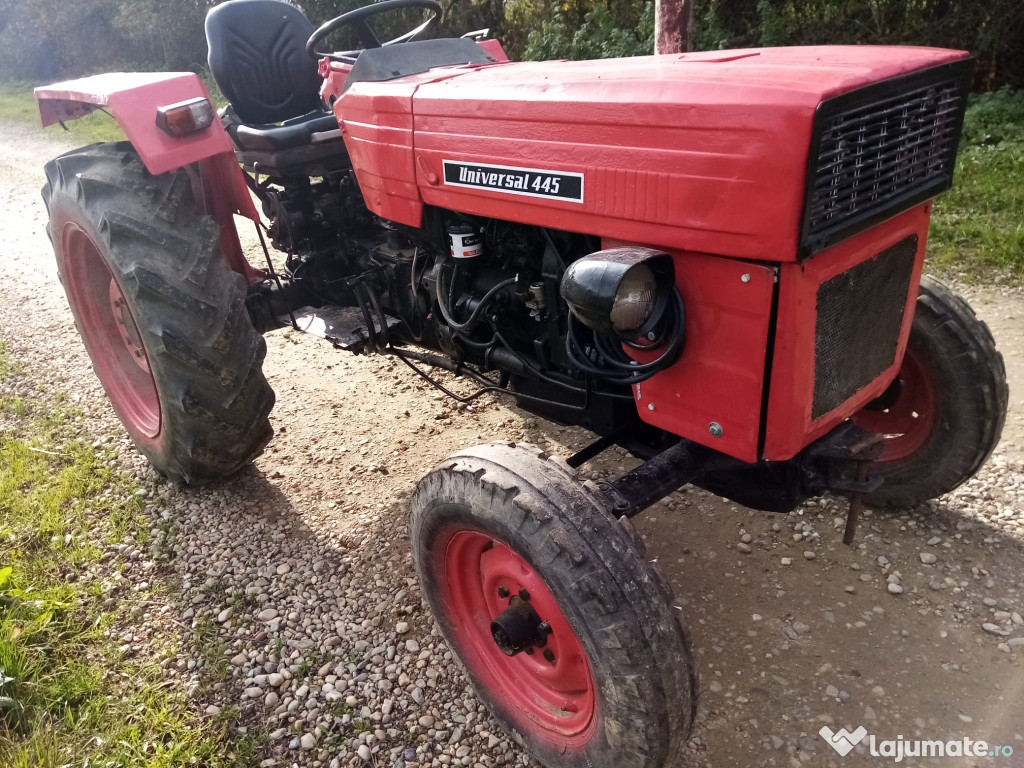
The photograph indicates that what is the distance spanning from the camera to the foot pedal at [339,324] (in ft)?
9.99

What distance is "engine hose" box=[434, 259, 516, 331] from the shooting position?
2.35 m

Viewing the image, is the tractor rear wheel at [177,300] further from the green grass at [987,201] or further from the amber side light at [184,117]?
the green grass at [987,201]

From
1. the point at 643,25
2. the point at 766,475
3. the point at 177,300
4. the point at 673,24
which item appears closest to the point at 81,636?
the point at 177,300

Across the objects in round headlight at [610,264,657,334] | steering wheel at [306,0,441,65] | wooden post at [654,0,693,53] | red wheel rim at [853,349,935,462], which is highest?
steering wheel at [306,0,441,65]

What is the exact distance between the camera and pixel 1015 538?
8.62ft

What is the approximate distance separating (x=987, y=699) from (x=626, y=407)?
1.23m

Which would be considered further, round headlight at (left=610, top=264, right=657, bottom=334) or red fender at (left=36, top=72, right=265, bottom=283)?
red fender at (left=36, top=72, right=265, bottom=283)

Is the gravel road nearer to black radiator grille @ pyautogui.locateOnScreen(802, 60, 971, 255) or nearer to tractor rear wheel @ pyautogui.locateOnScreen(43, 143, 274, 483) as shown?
tractor rear wheel @ pyautogui.locateOnScreen(43, 143, 274, 483)

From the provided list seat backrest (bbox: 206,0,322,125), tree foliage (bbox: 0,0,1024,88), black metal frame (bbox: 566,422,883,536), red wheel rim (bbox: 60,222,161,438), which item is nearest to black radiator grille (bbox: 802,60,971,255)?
black metal frame (bbox: 566,422,883,536)

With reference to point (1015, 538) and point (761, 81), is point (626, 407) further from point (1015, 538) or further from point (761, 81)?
point (1015, 538)

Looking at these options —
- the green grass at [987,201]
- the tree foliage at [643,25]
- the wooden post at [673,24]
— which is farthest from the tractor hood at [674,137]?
the tree foliage at [643,25]

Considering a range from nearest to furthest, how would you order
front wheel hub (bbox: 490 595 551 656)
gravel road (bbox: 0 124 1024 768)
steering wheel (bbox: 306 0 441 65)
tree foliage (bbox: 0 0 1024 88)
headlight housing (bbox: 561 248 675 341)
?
headlight housing (bbox: 561 248 675 341)
front wheel hub (bbox: 490 595 551 656)
gravel road (bbox: 0 124 1024 768)
steering wheel (bbox: 306 0 441 65)
tree foliage (bbox: 0 0 1024 88)

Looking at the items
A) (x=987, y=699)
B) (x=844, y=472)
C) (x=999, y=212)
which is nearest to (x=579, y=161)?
(x=844, y=472)

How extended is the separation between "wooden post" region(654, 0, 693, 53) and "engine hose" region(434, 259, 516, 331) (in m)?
2.75
